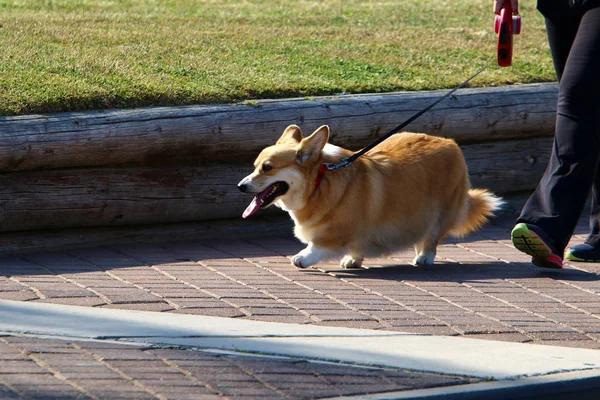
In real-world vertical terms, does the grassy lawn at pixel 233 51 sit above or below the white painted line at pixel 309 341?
above

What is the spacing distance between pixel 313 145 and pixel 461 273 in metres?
1.16

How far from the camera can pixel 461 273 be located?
236 inches

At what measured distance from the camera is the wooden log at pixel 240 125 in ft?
19.2

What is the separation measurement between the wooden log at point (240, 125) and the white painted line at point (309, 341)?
57.0 inches

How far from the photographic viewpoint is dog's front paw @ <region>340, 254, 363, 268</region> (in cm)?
602

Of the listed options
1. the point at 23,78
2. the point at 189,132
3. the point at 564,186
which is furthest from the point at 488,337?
the point at 23,78

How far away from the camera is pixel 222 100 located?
6.77 m

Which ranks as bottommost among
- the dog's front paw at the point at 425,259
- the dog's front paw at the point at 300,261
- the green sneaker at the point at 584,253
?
the green sneaker at the point at 584,253

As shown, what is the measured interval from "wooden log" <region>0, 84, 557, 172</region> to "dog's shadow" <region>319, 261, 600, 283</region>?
1.07 m

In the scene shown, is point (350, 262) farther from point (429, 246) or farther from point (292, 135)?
point (292, 135)

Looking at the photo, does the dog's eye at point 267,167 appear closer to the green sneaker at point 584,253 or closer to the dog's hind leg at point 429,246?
the dog's hind leg at point 429,246

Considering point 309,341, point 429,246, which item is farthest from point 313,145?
point 309,341

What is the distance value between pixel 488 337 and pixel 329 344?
2.74ft

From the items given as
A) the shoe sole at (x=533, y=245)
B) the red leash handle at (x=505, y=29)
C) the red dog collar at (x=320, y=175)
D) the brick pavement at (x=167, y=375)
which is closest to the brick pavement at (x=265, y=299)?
the brick pavement at (x=167, y=375)
